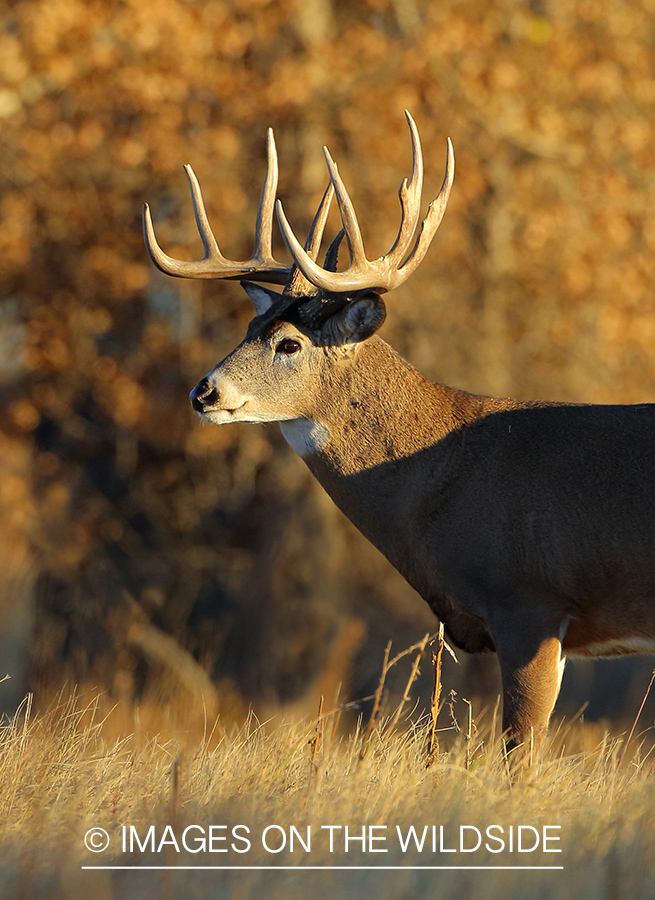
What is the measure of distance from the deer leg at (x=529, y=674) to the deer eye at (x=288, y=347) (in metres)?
1.73

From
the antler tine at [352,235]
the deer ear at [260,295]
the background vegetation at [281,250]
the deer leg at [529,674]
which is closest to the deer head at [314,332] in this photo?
the antler tine at [352,235]

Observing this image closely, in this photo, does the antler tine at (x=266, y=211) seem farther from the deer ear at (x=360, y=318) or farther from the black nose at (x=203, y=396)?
the black nose at (x=203, y=396)

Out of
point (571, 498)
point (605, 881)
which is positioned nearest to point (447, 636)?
point (571, 498)

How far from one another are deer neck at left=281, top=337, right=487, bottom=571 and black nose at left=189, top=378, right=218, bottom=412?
0.46 metres

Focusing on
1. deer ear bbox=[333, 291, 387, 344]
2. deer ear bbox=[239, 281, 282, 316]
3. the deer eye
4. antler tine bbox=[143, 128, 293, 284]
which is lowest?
the deer eye

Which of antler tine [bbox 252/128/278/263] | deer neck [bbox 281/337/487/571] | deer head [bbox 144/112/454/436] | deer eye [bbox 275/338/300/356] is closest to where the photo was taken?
deer neck [bbox 281/337/487/571]

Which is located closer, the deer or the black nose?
the deer

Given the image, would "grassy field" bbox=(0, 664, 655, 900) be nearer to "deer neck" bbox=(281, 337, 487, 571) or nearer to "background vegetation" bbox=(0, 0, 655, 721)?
"deer neck" bbox=(281, 337, 487, 571)

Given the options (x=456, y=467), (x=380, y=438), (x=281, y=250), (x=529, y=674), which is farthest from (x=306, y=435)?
(x=281, y=250)

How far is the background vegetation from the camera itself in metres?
14.3

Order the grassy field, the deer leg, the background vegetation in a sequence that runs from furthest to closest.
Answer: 1. the background vegetation
2. the deer leg
3. the grassy field

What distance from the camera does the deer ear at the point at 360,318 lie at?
5.93 meters

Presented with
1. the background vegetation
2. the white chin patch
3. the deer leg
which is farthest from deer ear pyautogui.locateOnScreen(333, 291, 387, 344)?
the background vegetation

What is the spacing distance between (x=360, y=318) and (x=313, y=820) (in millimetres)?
2695
